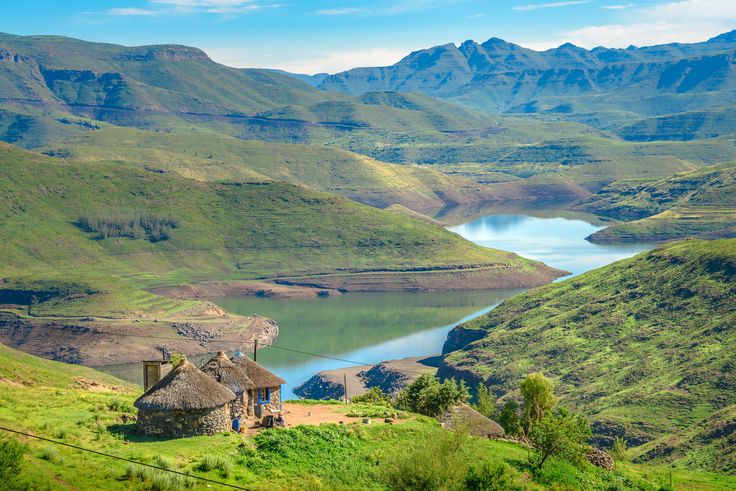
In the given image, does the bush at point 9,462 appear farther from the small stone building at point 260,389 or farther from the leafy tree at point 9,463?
the small stone building at point 260,389

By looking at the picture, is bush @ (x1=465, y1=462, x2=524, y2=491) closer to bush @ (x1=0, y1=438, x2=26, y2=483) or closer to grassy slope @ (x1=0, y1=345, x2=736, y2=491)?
grassy slope @ (x1=0, y1=345, x2=736, y2=491)

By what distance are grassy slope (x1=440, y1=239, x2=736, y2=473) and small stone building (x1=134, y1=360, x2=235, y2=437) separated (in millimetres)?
37447

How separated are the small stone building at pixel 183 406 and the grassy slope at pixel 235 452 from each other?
66 cm

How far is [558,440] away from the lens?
43.4 meters

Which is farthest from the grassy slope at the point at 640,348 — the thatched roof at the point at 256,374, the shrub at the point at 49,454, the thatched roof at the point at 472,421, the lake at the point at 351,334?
the shrub at the point at 49,454

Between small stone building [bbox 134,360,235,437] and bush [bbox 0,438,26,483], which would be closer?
bush [bbox 0,438,26,483]

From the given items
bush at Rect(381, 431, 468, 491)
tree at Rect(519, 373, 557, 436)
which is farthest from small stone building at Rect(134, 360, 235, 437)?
tree at Rect(519, 373, 557, 436)

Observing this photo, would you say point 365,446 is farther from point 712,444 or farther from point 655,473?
point 712,444

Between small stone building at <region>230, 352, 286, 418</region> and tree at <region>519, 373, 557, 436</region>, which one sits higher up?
small stone building at <region>230, 352, 286, 418</region>

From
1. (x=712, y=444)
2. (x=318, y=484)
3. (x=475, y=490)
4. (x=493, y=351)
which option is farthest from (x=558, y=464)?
(x=493, y=351)

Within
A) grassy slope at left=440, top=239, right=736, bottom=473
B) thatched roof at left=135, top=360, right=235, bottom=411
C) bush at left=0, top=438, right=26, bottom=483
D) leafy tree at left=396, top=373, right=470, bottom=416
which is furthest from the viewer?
grassy slope at left=440, top=239, right=736, bottom=473

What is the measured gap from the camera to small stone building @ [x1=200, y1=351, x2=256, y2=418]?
4391 cm

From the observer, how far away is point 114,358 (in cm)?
15375

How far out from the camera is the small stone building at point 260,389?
4506cm
